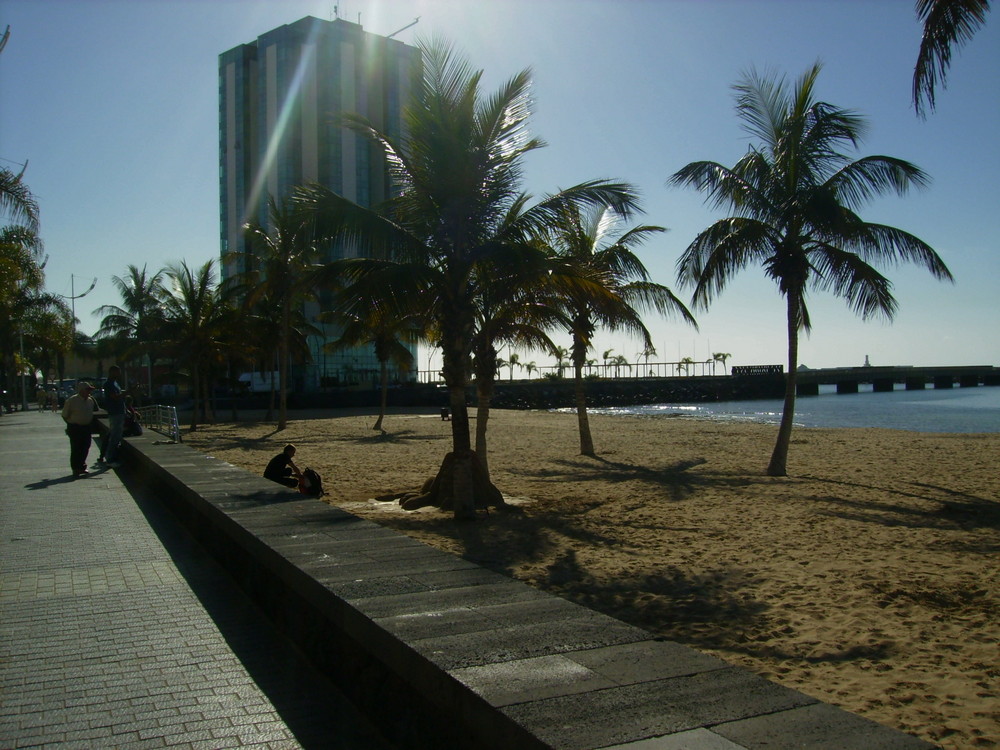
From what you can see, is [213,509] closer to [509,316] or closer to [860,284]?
[509,316]

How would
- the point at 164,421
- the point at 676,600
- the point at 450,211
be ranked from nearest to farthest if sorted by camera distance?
1. the point at 676,600
2. the point at 450,211
3. the point at 164,421

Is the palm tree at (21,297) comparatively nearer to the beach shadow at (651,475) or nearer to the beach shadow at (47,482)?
the beach shadow at (47,482)

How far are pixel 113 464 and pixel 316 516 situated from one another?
949cm

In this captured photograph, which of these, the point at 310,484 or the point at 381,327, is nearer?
the point at 310,484

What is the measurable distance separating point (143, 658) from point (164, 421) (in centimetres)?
1372

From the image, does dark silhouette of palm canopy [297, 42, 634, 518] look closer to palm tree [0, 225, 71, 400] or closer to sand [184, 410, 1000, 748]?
sand [184, 410, 1000, 748]

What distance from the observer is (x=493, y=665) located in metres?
2.78

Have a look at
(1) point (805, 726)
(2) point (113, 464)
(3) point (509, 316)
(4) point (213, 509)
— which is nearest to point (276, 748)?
(1) point (805, 726)

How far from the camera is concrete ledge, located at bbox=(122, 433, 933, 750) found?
227 cm

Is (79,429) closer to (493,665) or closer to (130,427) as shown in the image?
(130,427)

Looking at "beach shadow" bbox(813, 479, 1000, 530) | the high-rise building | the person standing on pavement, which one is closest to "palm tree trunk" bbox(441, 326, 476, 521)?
"beach shadow" bbox(813, 479, 1000, 530)

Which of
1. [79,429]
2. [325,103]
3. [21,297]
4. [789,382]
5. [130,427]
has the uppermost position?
[325,103]

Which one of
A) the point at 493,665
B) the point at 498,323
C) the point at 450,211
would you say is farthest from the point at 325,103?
the point at 493,665

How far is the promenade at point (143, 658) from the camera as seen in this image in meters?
3.34
